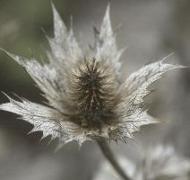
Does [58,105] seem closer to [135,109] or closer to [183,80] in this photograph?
[135,109]

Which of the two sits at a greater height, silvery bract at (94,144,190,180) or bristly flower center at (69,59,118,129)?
silvery bract at (94,144,190,180)

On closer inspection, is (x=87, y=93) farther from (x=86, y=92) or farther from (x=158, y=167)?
(x=158, y=167)

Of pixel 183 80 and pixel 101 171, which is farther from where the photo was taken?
pixel 183 80

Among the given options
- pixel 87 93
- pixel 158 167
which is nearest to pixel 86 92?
pixel 87 93

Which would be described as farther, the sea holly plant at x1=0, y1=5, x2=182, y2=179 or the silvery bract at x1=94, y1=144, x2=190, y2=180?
the silvery bract at x1=94, y1=144, x2=190, y2=180

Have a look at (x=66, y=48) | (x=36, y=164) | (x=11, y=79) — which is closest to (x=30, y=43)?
(x=11, y=79)

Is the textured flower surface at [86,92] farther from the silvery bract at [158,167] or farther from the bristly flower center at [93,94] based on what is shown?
the silvery bract at [158,167]

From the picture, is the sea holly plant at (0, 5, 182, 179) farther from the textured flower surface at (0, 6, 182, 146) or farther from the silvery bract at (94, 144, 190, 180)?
the silvery bract at (94, 144, 190, 180)

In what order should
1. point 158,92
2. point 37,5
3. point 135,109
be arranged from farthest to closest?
1. point 37,5
2. point 158,92
3. point 135,109

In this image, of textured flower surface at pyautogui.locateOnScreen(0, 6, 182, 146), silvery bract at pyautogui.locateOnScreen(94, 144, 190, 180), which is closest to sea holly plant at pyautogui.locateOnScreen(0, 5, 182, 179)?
textured flower surface at pyautogui.locateOnScreen(0, 6, 182, 146)
